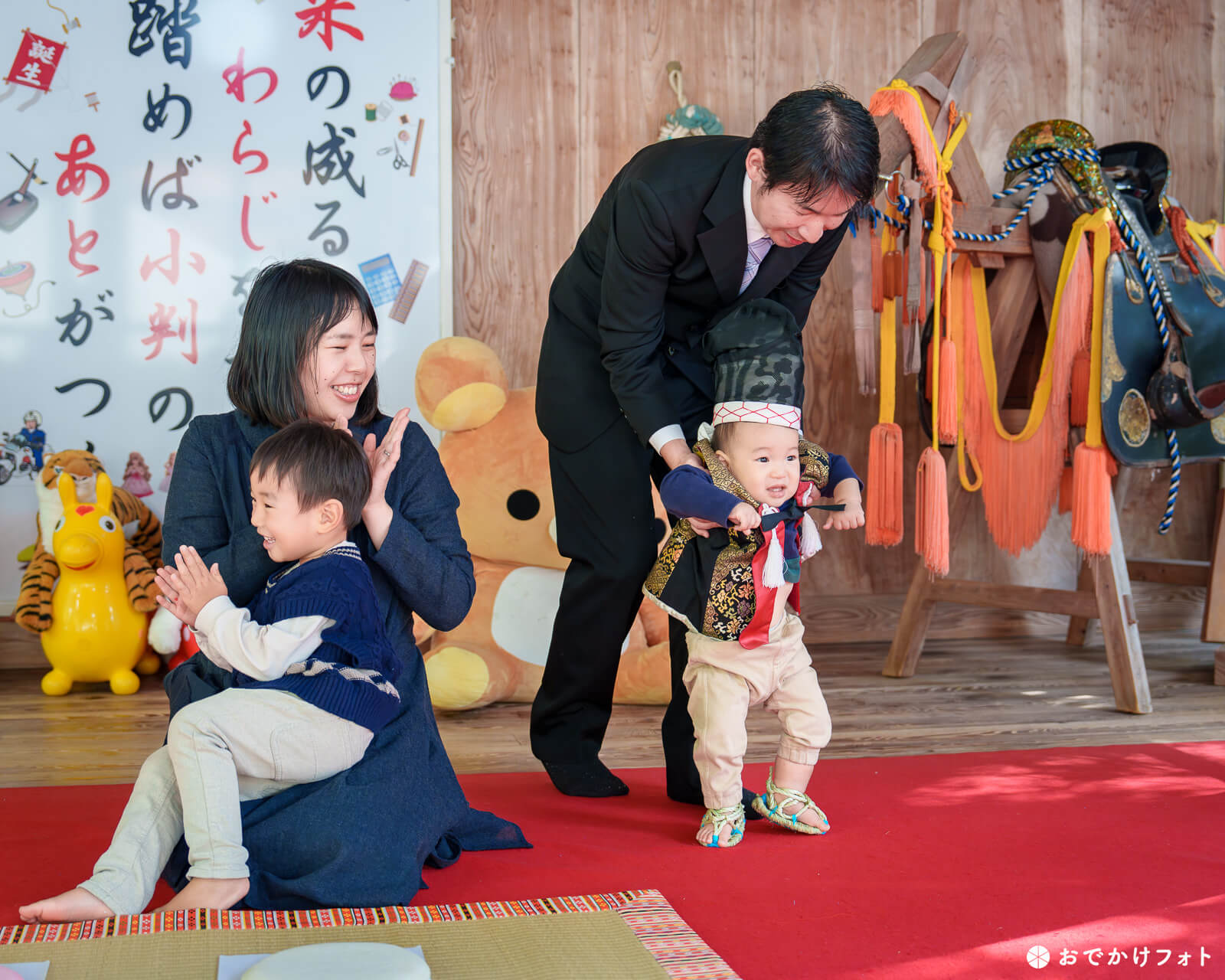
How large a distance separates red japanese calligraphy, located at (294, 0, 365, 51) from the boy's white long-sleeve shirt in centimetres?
205

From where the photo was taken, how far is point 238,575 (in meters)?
1.27

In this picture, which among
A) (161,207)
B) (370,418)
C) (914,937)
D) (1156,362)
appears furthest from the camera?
(161,207)

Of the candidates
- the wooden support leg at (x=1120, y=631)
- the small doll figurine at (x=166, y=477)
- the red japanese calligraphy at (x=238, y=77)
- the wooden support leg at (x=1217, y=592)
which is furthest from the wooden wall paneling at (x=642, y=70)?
the wooden support leg at (x=1217, y=592)

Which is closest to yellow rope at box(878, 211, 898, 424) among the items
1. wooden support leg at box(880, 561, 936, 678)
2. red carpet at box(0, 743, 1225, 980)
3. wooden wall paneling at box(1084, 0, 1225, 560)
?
wooden support leg at box(880, 561, 936, 678)

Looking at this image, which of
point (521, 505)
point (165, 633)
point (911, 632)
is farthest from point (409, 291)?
point (911, 632)

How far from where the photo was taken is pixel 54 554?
8.27ft

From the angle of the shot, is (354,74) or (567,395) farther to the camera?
(354,74)

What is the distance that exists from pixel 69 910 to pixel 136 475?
1814 millimetres

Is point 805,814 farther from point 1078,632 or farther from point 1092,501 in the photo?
point 1078,632

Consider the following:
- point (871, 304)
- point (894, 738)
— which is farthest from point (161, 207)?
point (894, 738)

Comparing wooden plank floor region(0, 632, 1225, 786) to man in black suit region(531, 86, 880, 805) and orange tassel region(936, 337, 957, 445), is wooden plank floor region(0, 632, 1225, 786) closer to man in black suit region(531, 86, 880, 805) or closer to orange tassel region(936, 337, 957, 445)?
man in black suit region(531, 86, 880, 805)

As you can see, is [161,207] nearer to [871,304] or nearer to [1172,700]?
[871,304]

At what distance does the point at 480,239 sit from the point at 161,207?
31.4 inches

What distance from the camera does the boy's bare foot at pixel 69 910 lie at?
3.58 feet
